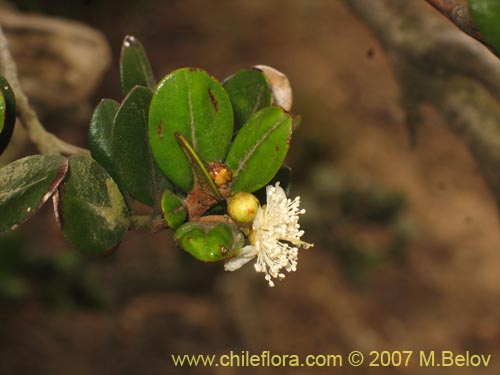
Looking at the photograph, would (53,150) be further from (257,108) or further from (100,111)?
(257,108)

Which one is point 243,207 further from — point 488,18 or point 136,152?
point 488,18

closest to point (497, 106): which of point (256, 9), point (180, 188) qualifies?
point (180, 188)

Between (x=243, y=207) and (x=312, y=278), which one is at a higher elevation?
(x=243, y=207)

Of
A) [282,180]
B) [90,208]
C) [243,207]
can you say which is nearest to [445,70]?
[282,180]

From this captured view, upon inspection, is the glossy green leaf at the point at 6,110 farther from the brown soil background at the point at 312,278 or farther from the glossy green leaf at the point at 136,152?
the brown soil background at the point at 312,278

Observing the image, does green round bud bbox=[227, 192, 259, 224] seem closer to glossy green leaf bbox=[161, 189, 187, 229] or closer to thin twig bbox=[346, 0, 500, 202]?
glossy green leaf bbox=[161, 189, 187, 229]

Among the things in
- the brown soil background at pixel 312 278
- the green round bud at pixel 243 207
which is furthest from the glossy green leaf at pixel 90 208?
the brown soil background at pixel 312 278

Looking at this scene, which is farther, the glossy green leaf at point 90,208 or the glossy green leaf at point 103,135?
the glossy green leaf at point 103,135
